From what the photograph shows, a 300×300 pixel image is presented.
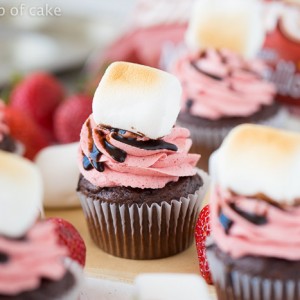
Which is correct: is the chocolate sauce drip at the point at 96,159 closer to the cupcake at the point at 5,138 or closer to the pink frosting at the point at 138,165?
the pink frosting at the point at 138,165

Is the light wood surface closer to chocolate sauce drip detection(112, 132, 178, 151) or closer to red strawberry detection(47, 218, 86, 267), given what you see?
red strawberry detection(47, 218, 86, 267)

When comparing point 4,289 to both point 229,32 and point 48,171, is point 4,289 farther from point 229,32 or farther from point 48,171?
point 229,32

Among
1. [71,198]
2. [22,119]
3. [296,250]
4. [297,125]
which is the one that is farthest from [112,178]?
[297,125]

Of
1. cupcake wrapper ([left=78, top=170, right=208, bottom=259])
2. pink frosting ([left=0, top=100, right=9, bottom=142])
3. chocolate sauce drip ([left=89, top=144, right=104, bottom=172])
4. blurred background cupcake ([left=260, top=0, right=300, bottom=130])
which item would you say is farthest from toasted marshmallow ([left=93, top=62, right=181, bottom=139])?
blurred background cupcake ([left=260, top=0, right=300, bottom=130])

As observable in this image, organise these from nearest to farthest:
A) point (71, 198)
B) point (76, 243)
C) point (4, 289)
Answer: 1. point (4, 289)
2. point (76, 243)
3. point (71, 198)

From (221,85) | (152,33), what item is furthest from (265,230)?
(152,33)

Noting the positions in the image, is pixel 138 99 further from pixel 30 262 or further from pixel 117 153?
pixel 30 262
